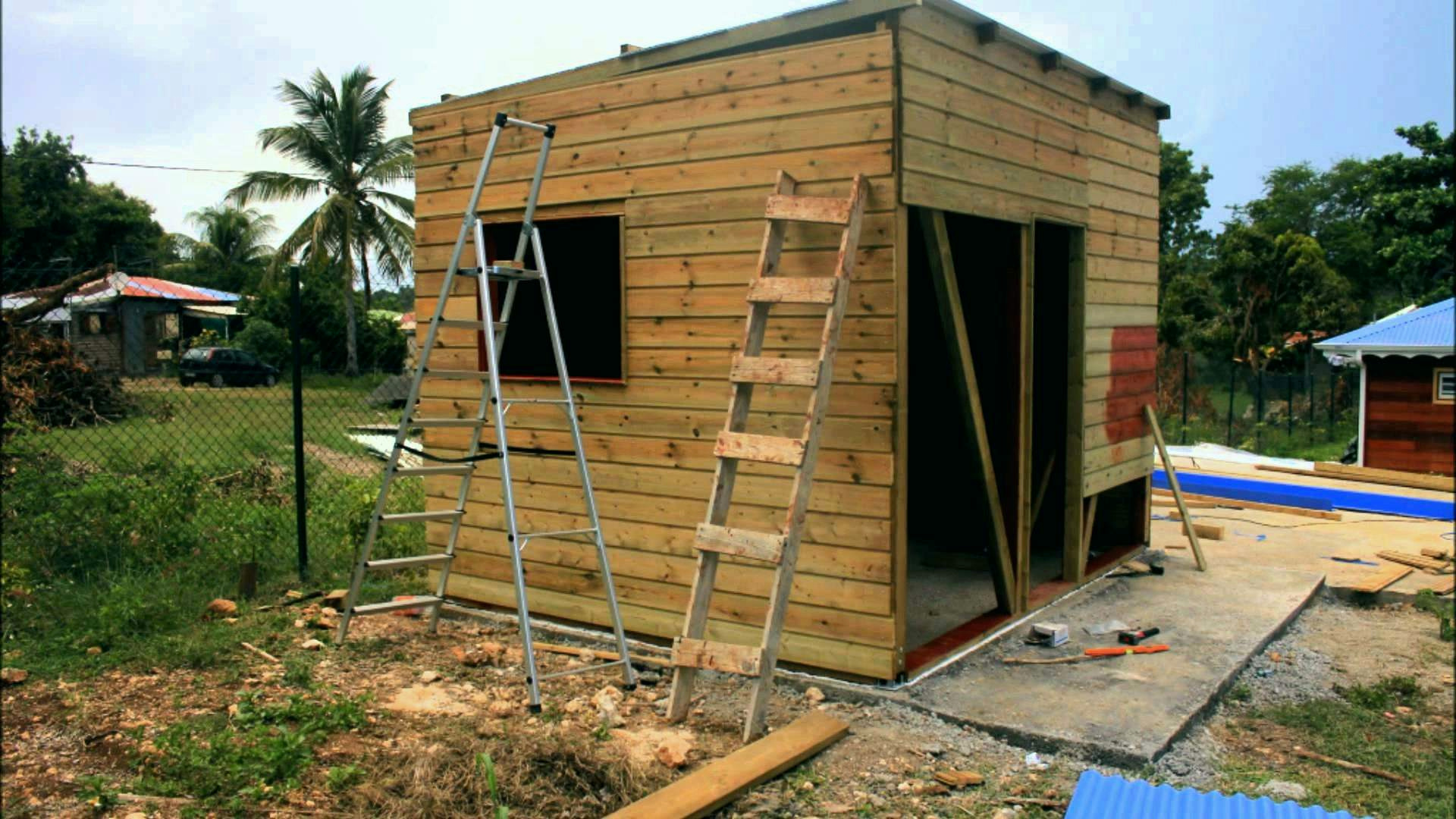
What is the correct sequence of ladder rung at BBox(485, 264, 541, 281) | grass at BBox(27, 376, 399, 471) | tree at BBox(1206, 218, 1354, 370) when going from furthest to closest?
tree at BBox(1206, 218, 1354, 370)
grass at BBox(27, 376, 399, 471)
ladder rung at BBox(485, 264, 541, 281)

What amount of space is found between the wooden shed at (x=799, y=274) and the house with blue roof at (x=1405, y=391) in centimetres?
1111

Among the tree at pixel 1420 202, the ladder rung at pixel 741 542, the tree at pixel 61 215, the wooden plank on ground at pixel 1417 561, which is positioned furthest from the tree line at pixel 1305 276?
the tree at pixel 61 215

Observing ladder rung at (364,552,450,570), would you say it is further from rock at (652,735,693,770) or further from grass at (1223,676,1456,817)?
grass at (1223,676,1456,817)

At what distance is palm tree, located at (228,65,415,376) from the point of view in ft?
105

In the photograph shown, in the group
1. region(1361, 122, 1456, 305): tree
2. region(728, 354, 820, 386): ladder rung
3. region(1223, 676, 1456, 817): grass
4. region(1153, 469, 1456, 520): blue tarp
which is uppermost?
region(1361, 122, 1456, 305): tree

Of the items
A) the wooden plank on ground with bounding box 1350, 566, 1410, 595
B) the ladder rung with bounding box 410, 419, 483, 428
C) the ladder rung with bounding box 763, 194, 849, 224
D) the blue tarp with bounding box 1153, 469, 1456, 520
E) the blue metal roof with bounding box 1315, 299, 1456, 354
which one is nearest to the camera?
the ladder rung with bounding box 763, 194, 849, 224

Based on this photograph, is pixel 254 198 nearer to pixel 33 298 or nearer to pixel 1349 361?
pixel 33 298

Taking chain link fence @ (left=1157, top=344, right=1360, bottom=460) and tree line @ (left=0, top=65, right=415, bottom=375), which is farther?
tree line @ (left=0, top=65, right=415, bottom=375)

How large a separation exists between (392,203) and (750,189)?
1188 inches

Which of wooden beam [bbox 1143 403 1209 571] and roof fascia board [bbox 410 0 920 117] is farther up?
roof fascia board [bbox 410 0 920 117]

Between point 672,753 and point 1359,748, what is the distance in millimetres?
3056

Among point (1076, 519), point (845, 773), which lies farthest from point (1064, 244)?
point (845, 773)

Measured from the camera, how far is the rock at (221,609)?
21.2ft

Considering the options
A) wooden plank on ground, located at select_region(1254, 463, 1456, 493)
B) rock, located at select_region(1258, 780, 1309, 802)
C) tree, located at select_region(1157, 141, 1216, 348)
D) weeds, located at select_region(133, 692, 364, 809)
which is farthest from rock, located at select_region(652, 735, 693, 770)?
tree, located at select_region(1157, 141, 1216, 348)
